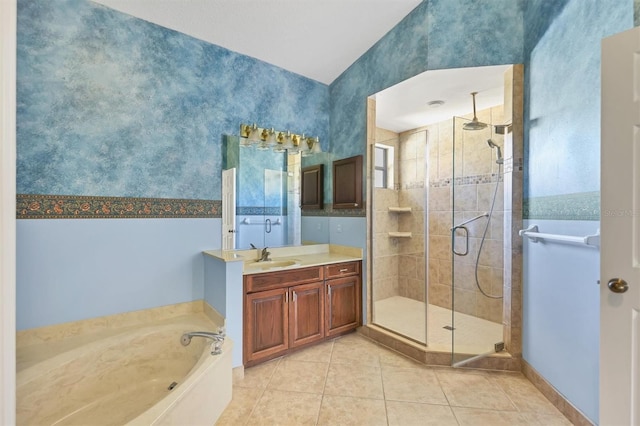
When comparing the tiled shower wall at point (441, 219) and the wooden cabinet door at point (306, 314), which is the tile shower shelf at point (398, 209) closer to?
the tiled shower wall at point (441, 219)

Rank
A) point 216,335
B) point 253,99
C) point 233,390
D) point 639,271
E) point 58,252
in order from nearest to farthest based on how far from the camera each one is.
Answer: point 639,271 → point 216,335 → point 58,252 → point 233,390 → point 253,99

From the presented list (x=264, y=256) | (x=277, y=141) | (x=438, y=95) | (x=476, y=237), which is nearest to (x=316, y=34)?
(x=277, y=141)

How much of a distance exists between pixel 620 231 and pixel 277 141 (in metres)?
2.68

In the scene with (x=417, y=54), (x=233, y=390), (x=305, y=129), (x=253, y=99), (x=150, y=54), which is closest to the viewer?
(x=233, y=390)

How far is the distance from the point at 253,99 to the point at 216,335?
7.29ft

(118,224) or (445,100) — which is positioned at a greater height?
(445,100)

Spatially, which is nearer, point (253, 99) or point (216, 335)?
point (216, 335)

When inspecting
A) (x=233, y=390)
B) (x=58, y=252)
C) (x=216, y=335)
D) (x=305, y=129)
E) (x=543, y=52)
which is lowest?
(x=233, y=390)

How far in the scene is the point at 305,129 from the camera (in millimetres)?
3312

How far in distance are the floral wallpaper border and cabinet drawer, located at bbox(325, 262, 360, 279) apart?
3.97ft

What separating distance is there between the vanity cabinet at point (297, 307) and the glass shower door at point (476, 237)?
1.02 m

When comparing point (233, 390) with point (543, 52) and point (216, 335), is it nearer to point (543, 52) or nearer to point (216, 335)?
point (216, 335)

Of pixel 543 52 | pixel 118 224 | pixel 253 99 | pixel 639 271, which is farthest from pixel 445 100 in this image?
pixel 118 224

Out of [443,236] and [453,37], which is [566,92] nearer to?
[453,37]
